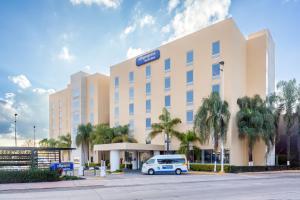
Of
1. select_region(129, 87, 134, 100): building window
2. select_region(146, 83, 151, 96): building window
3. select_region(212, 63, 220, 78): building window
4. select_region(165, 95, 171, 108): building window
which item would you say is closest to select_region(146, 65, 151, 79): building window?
select_region(146, 83, 151, 96): building window

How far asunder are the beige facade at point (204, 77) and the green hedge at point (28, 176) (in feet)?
69.8

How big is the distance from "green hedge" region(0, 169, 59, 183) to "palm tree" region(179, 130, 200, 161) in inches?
744

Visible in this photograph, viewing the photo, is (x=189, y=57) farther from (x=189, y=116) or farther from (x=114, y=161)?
(x=114, y=161)

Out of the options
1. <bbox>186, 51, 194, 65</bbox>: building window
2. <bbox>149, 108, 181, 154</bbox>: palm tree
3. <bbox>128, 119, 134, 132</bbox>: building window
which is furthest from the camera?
<bbox>128, 119, 134, 132</bbox>: building window

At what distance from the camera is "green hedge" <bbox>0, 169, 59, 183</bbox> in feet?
69.3

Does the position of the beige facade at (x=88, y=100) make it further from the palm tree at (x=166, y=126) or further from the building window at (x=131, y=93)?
the palm tree at (x=166, y=126)

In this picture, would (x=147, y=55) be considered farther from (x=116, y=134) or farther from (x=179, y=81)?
(x=116, y=134)

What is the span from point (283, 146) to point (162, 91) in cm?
2267

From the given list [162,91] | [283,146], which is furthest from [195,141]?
[283,146]

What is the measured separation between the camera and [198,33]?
39906mm

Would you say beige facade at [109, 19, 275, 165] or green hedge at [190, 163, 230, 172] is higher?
beige facade at [109, 19, 275, 165]

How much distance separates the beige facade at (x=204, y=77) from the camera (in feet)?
119

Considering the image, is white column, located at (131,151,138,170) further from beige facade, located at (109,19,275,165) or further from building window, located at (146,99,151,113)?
building window, located at (146,99,151,113)

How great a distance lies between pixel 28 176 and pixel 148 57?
29.8m
